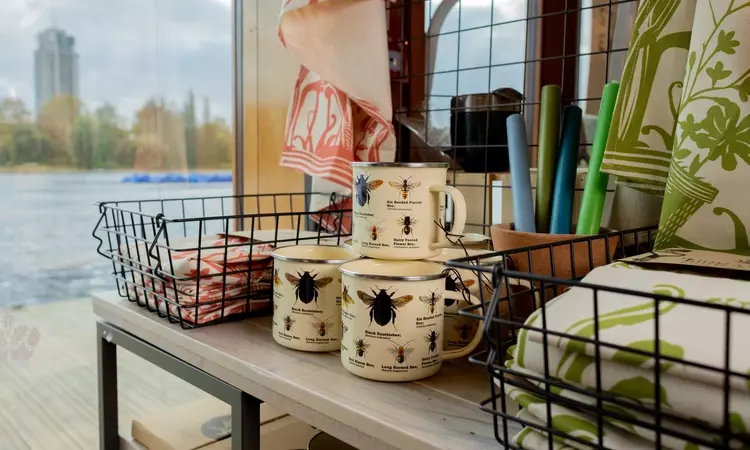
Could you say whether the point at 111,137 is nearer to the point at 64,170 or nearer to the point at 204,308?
the point at 64,170

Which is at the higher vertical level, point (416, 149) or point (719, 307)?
point (416, 149)

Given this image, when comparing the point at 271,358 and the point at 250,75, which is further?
the point at 250,75

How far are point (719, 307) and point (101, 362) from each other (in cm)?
78

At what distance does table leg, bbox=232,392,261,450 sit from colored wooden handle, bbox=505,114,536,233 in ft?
1.05

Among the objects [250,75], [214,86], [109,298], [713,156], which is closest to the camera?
[713,156]

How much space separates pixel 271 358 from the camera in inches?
24.3

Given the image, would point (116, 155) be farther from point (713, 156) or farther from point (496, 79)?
point (713, 156)

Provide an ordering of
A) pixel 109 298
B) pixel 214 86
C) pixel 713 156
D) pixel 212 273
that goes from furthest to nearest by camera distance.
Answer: pixel 214 86, pixel 109 298, pixel 212 273, pixel 713 156

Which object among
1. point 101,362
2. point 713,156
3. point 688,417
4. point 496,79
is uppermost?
point 496,79

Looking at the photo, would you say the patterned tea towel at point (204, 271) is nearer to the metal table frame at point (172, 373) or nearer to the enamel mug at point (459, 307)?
the metal table frame at point (172, 373)

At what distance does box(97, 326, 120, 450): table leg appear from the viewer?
2.77 feet

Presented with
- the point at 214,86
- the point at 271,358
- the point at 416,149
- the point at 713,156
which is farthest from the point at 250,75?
the point at 713,156

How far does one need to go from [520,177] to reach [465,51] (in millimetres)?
483

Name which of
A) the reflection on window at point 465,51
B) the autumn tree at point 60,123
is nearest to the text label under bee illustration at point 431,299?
the reflection on window at point 465,51
